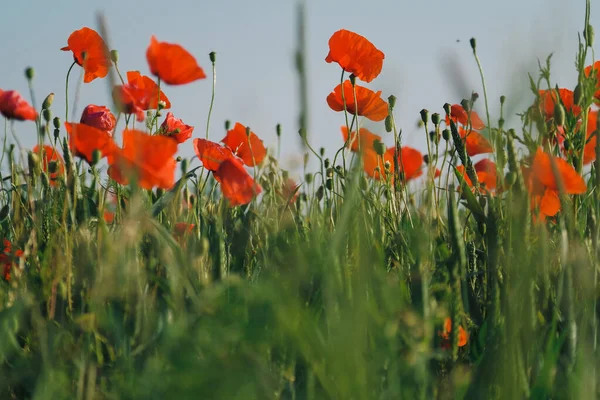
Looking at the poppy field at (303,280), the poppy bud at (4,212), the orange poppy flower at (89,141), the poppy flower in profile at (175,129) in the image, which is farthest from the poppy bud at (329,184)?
the poppy bud at (4,212)

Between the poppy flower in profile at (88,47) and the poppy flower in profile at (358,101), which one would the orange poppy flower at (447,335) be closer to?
the poppy flower in profile at (358,101)

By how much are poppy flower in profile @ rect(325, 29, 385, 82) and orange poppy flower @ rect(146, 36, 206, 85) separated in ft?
1.98

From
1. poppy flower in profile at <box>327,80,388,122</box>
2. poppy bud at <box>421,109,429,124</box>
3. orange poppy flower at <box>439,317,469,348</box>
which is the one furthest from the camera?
poppy flower in profile at <box>327,80,388,122</box>

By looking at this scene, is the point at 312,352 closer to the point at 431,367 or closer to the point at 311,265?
the point at 311,265

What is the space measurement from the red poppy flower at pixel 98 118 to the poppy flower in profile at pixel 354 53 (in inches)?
27.3

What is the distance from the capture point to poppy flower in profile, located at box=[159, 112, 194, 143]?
88.0 inches

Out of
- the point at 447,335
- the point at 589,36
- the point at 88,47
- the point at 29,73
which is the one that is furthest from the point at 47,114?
the point at 589,36

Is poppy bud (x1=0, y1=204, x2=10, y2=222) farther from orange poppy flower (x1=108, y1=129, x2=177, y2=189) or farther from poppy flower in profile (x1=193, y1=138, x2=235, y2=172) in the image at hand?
orange poppy flower (x1=108, y1=129, x2=177, y2=189)

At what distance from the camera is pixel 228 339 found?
3.01 feet

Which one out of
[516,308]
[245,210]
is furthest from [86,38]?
[516,308]

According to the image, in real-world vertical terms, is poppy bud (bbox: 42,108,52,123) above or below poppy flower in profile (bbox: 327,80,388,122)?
below

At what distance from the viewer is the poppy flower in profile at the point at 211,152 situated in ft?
6.25

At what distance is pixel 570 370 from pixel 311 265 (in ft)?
1.64

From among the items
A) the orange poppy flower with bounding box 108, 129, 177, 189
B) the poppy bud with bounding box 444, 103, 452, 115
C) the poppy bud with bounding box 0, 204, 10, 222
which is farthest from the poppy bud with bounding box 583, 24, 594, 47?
the poppy bud with bounding box 0, 204, 10, 222
